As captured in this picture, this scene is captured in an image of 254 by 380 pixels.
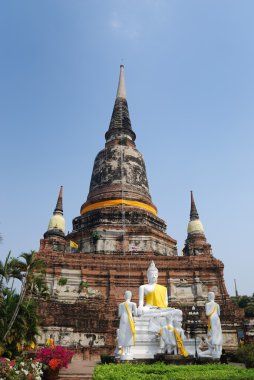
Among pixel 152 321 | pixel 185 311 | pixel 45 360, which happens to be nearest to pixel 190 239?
pixel 185 311

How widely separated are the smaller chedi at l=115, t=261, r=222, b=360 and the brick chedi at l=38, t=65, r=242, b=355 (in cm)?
631

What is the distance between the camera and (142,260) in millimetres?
24172

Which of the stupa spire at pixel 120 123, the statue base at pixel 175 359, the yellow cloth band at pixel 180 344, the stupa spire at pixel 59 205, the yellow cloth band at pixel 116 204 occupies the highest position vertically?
the stupa spire at pixel 120 123

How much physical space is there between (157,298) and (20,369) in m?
6.69

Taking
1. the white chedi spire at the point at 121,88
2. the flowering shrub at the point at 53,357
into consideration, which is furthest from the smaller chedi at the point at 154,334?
the white chedi spire at the point at 121,88

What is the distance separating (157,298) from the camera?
14.1m

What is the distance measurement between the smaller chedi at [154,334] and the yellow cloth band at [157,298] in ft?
1.20

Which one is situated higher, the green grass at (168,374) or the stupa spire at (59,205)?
the stupa spire at (59,205)

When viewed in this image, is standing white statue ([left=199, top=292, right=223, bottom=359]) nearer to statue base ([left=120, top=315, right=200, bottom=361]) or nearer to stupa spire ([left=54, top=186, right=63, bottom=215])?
statue base ([left=120, top=315, right=200, bottom=361])

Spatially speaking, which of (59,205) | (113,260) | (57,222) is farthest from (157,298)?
(59,205)

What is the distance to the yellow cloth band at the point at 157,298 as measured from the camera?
14065 millimetres

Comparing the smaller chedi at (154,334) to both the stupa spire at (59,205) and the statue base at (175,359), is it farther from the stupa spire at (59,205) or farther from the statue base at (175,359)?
the stupa spire at (59,205)

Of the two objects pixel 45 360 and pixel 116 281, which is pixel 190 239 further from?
pixel 45 360

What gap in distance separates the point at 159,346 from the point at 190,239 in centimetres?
1995
